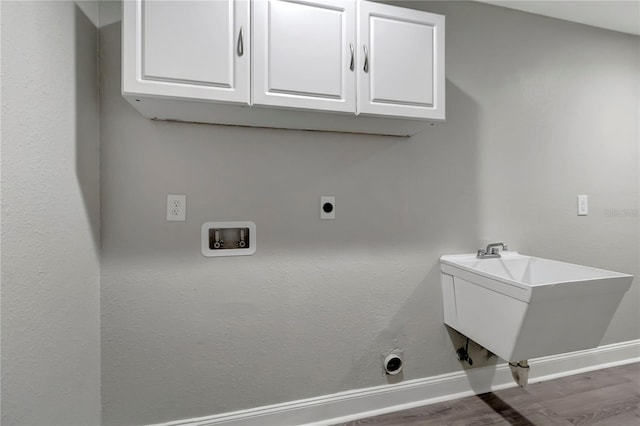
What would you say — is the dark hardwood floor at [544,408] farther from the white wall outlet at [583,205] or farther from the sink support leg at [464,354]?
the white wall outlet at [583,205]

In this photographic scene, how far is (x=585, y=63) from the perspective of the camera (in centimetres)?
211

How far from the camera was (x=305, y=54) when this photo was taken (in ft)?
4.10

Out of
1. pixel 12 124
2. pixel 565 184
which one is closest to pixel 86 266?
pixel 12 124

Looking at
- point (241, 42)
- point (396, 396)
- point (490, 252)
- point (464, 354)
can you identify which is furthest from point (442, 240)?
point (241, 42)

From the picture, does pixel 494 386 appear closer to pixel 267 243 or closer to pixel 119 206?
pixel 267 243

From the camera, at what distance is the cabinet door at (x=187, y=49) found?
1081 millimetres

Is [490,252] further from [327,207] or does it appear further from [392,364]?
[327,207]

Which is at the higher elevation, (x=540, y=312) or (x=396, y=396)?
(x=540, y=312)

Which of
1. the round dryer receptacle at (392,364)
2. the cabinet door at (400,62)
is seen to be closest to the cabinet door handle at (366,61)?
the cabinet door at (400,62)

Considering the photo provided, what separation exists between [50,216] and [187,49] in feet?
2.43

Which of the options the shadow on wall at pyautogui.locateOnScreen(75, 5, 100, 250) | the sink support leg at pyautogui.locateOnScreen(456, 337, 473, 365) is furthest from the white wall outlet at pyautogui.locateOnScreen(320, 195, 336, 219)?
the sink support leg at pyautogui.locateOnScreen(456, 337, 473, 365)

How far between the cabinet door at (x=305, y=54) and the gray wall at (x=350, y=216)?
335mm

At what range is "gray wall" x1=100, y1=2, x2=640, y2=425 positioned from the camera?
1.39 metres

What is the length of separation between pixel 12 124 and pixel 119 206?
1.86ft
